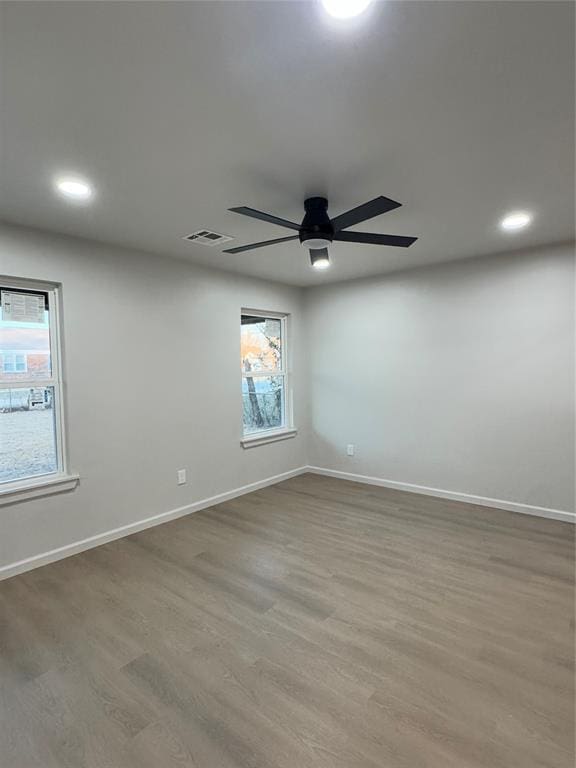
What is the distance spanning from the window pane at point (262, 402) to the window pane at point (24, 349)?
2.10m

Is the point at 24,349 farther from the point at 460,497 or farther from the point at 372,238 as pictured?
the point at 460,497

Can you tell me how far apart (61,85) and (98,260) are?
6.49ft

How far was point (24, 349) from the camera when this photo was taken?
3.03m

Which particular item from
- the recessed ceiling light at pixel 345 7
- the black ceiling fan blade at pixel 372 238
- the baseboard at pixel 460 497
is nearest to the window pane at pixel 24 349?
the black ceiling fan blade at pixel 372 238

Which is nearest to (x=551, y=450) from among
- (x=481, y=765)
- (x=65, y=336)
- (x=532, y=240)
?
(x=532, y=240)

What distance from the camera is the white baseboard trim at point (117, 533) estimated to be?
2.93 metres

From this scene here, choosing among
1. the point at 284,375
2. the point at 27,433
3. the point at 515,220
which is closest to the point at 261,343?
the point at 284,375

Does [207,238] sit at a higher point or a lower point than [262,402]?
higher

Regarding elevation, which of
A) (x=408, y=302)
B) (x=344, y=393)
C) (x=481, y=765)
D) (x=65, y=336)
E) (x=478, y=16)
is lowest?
(x=481, y=765)

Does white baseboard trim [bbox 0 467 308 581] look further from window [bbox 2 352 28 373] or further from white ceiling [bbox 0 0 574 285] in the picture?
white ceiling [bbox 0 0 574 285]

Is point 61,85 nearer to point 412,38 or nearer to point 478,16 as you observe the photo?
point 412,38

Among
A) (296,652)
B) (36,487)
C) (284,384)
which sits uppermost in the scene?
(284,384)

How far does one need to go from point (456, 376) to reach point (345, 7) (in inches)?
142

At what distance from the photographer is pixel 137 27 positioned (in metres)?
1.25
